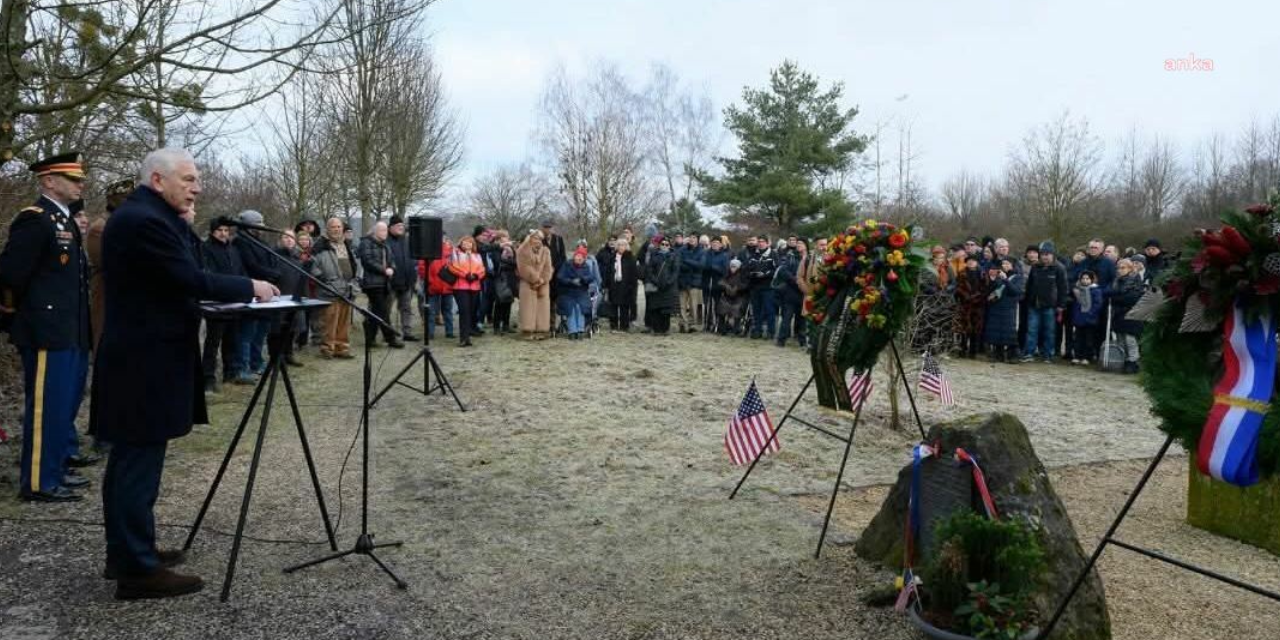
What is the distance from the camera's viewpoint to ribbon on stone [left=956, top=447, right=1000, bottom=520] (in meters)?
3.85

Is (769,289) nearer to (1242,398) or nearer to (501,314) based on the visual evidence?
(501,314)

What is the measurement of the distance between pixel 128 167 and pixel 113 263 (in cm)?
883

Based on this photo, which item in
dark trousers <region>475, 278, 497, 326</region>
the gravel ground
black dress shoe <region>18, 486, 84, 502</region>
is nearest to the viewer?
the gravel ground

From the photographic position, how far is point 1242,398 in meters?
2.96

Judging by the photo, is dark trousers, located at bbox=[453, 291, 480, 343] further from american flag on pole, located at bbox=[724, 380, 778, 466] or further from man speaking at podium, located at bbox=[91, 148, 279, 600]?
man speaking at podium, located at bbox=[91, 148, 279, 600]

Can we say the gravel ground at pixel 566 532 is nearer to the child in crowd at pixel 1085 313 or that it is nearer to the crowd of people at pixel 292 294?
the crowd of people at pixel 292 294

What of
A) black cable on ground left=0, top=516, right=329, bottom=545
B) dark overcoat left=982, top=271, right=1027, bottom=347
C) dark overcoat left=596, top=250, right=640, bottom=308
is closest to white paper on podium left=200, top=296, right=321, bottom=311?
black cable on ground left=0, top=516, right=329, bottom=545

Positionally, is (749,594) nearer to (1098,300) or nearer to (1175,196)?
(1098,300)

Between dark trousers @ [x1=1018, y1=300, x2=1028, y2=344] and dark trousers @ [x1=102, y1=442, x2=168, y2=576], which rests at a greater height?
dark trousers @ [x1=1018, y1=300, x2=1028, y2=344]

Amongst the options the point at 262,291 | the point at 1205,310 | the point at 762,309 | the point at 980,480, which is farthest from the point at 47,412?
the point at 762,309

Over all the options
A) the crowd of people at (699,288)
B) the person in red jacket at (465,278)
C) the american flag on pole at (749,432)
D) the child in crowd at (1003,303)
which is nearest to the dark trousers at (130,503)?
the american flag on pole at (749,432)

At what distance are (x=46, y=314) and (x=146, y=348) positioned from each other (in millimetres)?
1900

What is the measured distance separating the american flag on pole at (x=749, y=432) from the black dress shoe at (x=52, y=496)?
4.09 m

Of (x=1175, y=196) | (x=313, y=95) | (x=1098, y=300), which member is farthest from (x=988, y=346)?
(x=1175, y=196)
